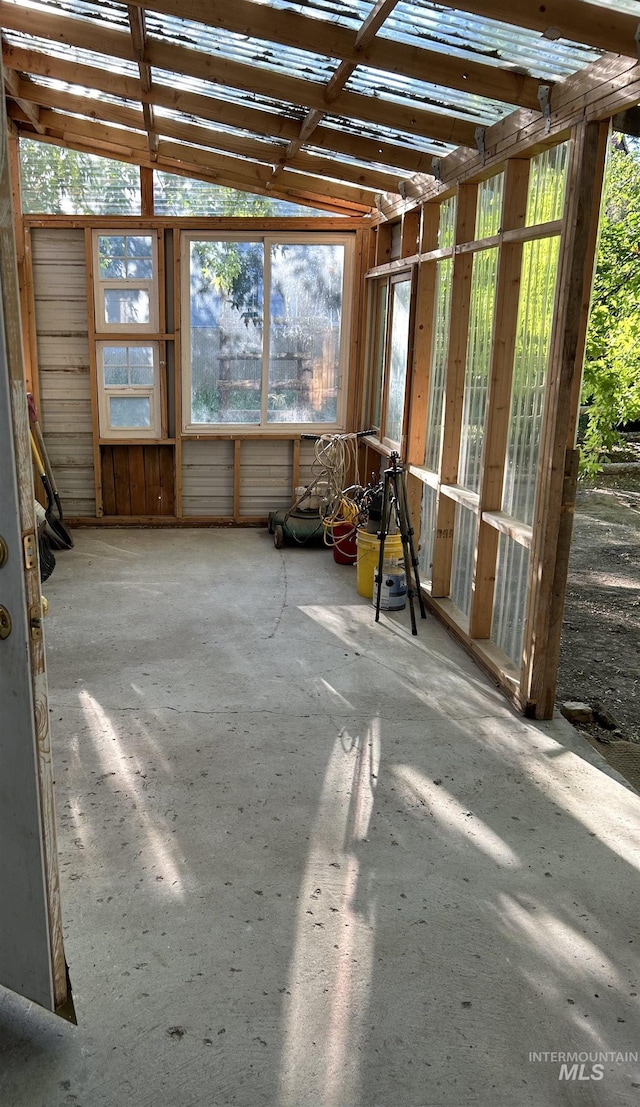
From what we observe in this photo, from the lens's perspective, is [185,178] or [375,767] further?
[185,178]

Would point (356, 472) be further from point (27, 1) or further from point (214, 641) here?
point (27, 1)

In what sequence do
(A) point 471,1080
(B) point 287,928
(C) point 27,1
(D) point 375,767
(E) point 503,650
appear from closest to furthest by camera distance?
(A) point 471,1080 < (B) point 287,928 < (D) point 375,767 < (C) point 27,1 < (E) point 503,650

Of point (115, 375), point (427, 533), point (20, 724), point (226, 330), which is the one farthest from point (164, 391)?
point (20, 724)

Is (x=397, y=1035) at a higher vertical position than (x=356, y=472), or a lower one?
lower

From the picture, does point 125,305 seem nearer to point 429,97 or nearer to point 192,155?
point 192,155

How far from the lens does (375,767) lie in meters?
3.30

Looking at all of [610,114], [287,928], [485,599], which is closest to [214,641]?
[485,599]

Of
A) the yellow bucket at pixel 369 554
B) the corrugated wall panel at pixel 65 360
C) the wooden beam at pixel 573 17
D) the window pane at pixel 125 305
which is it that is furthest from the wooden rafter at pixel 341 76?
the yellow bucket at pixel 369 554

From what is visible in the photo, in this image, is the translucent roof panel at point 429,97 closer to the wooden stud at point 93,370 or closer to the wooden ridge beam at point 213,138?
the wooden ridge beam at point 213,138

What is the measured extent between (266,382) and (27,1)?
3666 millimetres

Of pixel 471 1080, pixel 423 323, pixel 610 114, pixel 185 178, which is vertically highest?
pixel 185 178

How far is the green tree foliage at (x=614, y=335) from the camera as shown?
285 inches

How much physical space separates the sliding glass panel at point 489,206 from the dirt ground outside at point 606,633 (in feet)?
8.12

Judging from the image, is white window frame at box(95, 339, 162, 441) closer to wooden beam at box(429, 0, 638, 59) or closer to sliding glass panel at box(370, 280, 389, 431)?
sliding glass panel at box(370, 280, 389, 431)
